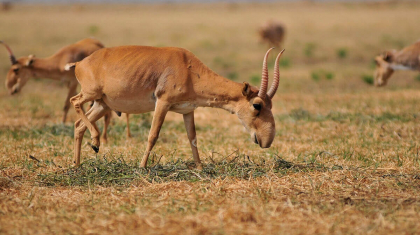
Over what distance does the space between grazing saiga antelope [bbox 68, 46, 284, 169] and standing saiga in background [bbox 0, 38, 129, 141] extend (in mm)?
4626

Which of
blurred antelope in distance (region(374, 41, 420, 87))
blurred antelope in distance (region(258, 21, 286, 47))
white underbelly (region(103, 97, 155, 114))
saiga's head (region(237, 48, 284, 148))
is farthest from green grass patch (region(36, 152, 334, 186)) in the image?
blurred antelope in distance (region(258, 21, 286, 47))

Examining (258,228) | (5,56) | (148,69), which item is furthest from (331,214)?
(5,56)

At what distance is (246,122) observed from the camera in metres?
7.12

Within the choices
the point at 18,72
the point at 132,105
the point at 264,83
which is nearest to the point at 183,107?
the point at 132,105

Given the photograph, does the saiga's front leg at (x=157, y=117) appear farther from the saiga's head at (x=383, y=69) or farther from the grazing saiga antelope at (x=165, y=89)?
the saiga's head at (x=383, y=69)

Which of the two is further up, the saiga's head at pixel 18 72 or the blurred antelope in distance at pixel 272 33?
the blurred antelope in distance at pixel 272 33

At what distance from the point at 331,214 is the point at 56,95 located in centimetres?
1235

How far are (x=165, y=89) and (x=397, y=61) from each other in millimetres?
9230

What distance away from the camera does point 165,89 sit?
23.2 feet

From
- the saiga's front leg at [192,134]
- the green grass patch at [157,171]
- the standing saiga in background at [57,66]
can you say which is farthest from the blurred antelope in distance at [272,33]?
the saiga's front leg at [192,134]

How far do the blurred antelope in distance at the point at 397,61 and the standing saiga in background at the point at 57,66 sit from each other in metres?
8.13

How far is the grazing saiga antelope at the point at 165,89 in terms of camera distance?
706 cm

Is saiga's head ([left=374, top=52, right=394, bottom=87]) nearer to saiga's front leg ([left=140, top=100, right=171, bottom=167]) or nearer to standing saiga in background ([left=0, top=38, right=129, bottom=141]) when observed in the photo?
standing saiga in background ([left=0, top=38, right=129, bottom=141])

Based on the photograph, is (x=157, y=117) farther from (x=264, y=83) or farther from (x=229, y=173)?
(x=264, y=83)
